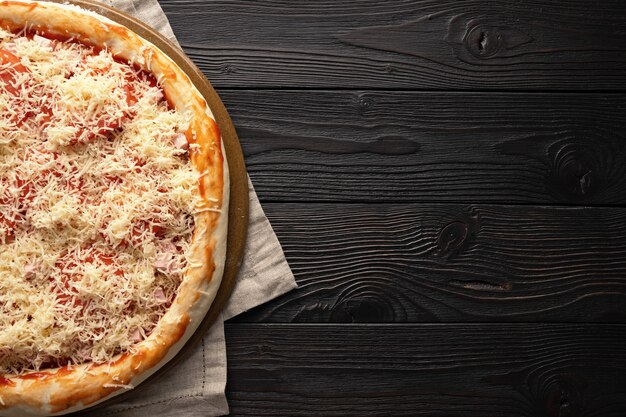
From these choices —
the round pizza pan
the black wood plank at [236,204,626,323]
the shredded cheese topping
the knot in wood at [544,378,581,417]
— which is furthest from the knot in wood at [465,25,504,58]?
the knot in wood at [544,378,581,417]

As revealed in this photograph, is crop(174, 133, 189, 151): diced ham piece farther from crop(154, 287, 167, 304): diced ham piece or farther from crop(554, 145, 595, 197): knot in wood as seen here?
crop(554, 145, 595, 197): knot in wood

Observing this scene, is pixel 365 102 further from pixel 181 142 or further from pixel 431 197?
pixel 181 142

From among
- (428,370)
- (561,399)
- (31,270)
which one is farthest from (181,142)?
(561,399)

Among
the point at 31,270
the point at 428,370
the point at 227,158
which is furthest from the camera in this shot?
the point at 428,370

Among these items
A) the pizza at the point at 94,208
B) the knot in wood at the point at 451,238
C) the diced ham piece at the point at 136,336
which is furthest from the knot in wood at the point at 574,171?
the diced ham piece at the point at 136,336

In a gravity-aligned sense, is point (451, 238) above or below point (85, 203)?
above

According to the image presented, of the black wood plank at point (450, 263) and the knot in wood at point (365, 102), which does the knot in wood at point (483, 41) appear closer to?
the knot in wood at point (365, 102)

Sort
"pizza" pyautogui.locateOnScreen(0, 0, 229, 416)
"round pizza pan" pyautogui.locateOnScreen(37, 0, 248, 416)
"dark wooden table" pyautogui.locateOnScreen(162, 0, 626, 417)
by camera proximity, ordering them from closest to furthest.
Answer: "pizza" pyautogui.locateOnScreen(0, 0, 229, 416), "round pizza pan" pyautogui.locateOnScreen(37, 0, 248, 416), "dark wooden table" pyautogui.locateOnScreen(162, 0, 626, 417)

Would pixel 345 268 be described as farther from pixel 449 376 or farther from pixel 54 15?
pixel 54 15
